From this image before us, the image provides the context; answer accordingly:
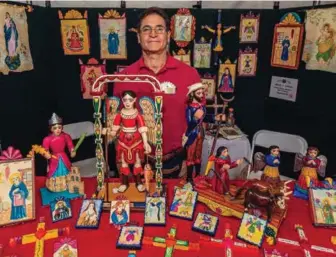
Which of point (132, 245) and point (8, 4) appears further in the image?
point (8, 4)

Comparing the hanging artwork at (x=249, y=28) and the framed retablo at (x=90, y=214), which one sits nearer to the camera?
the framed retablo at (x=90, y=214)

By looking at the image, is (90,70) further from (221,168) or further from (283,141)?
(221,168)

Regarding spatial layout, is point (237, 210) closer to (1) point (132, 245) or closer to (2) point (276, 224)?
(2) point (276, 224)

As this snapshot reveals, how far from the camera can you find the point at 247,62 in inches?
183

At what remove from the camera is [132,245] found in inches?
75.9

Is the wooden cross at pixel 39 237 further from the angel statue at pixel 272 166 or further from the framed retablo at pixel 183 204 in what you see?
the angel statue at pixel 272 166

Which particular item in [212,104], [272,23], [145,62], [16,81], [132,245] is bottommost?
[132,245]

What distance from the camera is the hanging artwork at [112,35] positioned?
14.4 ft

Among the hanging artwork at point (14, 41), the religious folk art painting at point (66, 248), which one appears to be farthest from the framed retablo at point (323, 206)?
the hanging artwork at point (14, 41)

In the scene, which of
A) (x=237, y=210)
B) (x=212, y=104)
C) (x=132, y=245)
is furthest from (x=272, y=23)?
(x=132, y=245)

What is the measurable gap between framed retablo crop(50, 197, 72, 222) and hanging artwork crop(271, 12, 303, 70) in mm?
3294

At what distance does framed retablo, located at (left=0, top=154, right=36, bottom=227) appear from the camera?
2109 mm

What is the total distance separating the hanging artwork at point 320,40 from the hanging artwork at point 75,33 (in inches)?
112

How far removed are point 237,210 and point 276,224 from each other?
0.26m
